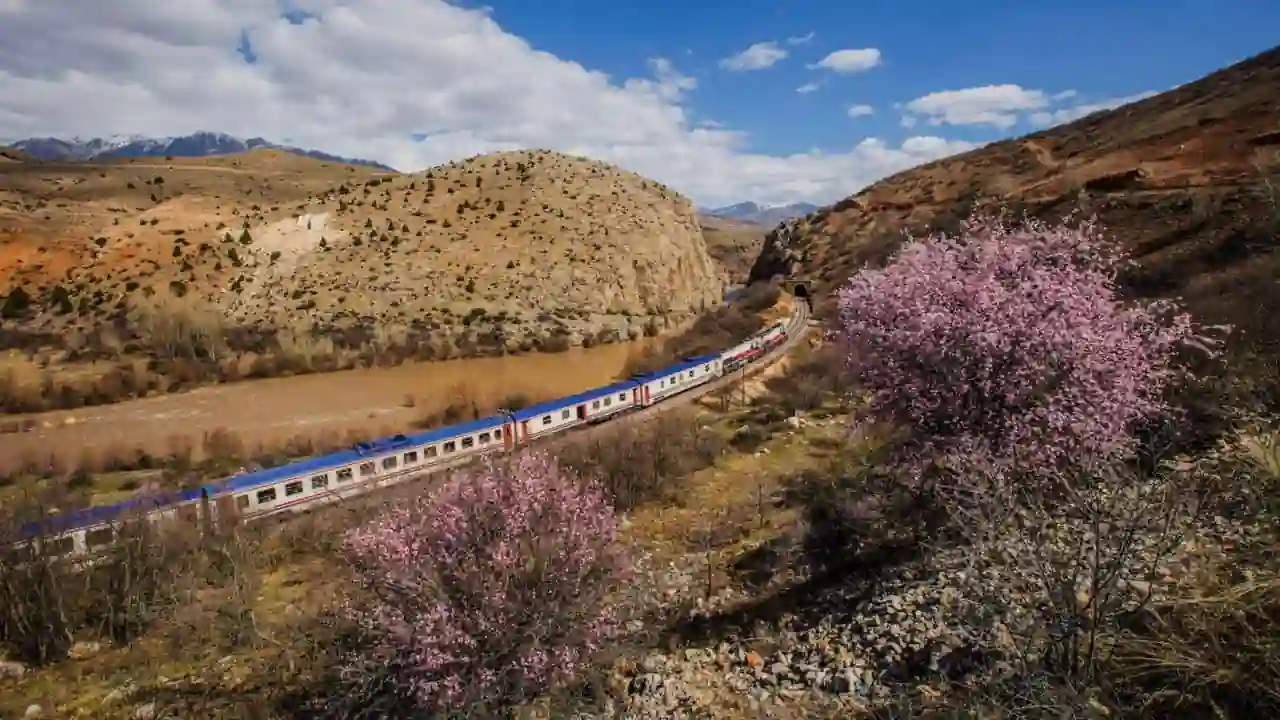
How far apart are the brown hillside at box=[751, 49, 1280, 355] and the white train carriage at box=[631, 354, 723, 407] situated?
1737cm

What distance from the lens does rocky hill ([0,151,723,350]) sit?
5841cm

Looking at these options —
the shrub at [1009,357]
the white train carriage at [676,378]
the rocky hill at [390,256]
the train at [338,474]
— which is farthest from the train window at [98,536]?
the rocky hill at [390,256]

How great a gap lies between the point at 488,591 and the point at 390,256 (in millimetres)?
60833

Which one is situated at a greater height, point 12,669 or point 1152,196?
point 1152,196

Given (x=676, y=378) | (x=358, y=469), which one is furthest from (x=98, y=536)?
(x=676, y=378)

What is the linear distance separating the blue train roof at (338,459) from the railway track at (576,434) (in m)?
1.11

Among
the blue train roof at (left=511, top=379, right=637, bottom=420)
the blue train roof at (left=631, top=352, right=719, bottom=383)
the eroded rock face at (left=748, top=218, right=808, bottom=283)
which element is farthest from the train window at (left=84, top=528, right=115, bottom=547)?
the eroded rock face at (left=748, top=218, right=808, bottom=283)

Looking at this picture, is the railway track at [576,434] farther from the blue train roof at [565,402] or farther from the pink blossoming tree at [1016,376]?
the pink blossoming tree at [1016,376]

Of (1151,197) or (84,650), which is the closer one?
(84,650)

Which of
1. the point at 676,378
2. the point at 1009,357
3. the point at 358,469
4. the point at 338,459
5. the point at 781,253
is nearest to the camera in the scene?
the point at 1009,357

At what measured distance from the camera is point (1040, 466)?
10.1 meters

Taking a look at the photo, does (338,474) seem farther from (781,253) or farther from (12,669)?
(781,253)

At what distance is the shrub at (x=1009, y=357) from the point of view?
9914 millimetres

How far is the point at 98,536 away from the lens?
17.3m
